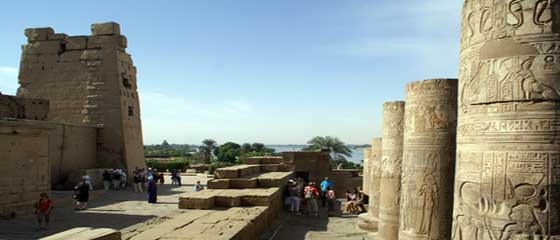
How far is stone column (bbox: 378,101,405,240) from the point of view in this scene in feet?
27.9

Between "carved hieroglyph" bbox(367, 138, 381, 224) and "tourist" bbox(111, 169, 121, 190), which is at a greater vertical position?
"carved hieroglyph" bbox(367, 138, 381, 224)

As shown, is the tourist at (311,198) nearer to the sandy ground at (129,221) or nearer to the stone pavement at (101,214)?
the sandy ground at (129,221)

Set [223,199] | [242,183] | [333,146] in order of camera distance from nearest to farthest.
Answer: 1. [223,199]
2. [242,183]
3. [333,146]

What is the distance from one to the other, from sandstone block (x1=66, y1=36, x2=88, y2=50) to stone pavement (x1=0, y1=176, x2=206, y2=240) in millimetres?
7703

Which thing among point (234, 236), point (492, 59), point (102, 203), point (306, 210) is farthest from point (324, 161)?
point (492, 59)

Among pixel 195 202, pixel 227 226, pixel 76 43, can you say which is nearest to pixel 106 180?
pixel 76 43

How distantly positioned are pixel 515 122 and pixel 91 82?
65.2 feet

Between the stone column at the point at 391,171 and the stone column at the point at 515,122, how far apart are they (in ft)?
15.6

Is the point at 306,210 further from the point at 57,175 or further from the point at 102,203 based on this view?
the point at 57,175

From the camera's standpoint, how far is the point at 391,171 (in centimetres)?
868

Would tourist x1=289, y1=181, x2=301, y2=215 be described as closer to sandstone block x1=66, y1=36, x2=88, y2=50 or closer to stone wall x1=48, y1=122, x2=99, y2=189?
stone wall x1=48, y1=122, x2=99, y2=189

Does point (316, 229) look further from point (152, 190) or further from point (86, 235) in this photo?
point (86, 235)

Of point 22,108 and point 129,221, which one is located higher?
point 22,108

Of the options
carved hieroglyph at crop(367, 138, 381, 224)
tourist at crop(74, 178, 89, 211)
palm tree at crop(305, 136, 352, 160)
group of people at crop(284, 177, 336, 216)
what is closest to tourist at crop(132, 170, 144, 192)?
tourist at crop(74, 178, 89, 211)
